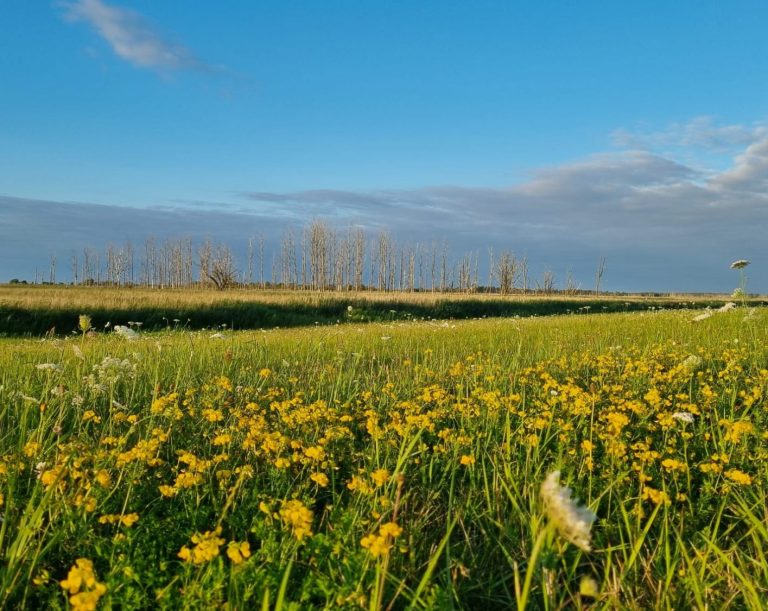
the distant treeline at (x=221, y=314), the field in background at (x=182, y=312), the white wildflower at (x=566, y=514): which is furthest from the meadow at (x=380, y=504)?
the field in background at (x=182, y=312)

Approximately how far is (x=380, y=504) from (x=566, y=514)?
1627 mm

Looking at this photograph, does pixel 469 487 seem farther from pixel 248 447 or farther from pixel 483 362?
pixel 483 362

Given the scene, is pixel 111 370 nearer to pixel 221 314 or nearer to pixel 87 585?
pixel 87 585

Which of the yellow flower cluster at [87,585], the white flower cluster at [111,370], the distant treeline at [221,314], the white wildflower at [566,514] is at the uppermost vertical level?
the white wildflower at [566,514]

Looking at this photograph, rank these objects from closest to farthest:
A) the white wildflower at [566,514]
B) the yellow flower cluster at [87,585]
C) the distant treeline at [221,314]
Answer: the white wildflower at [566,514]
the yellow flower cluster at [87,585]
the distant treeline at [221,314]

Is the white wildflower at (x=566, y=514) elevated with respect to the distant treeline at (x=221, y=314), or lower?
elevated

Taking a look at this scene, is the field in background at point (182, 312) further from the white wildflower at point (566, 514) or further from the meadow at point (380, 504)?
the white wildflower at point (566, 514)

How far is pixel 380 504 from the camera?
8.84ft

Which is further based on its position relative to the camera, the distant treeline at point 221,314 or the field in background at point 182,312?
the field in background at point 182,312

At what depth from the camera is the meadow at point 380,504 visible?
6.76ft

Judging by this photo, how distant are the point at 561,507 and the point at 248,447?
2669 mm

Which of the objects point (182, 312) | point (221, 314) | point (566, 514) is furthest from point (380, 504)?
point (221, 314)

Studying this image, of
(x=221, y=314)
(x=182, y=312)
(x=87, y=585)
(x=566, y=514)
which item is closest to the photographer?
(x=566, y=514)

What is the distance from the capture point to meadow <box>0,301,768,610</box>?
2061 mm
